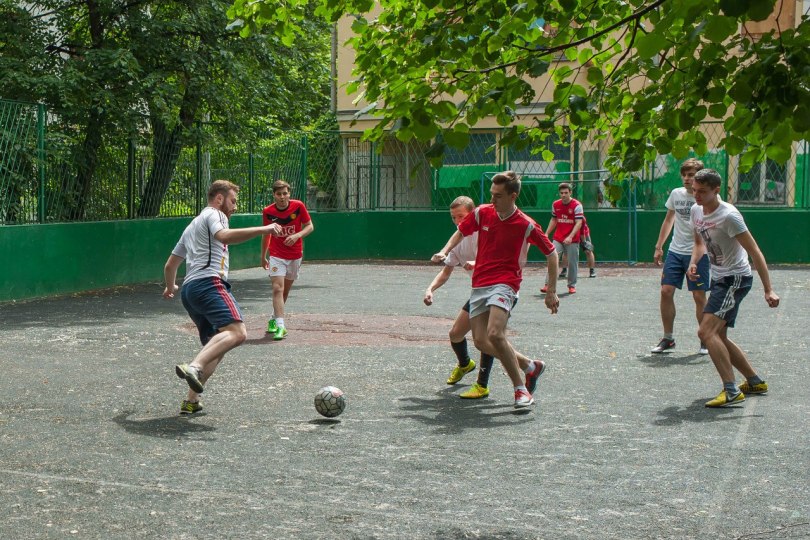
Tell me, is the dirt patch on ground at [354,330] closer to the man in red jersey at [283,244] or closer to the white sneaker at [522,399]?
the man in red jersey at [283,244]

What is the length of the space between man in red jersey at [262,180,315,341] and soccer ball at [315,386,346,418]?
4579 mm

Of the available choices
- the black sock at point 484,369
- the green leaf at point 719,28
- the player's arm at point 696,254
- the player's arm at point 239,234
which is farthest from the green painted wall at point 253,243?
the green leaf at point 719,28

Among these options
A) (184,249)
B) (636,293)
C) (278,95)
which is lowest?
(636,293)

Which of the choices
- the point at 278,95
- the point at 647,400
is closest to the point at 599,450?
the point at 647,400

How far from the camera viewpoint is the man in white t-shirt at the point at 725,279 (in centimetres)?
826

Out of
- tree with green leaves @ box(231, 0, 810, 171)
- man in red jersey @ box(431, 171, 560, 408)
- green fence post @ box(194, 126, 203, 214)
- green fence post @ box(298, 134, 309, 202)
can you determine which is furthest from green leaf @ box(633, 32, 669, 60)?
green fence post @ box(298, 134, 309, 202)

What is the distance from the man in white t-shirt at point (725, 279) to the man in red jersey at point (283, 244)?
4845 millimetres

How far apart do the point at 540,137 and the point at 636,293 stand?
38.8 feet

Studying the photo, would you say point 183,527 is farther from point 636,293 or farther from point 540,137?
point 636,293

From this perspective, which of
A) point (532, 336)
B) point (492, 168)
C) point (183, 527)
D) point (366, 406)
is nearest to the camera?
point (183, 527)

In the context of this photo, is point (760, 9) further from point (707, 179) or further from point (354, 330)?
point (354, 330)

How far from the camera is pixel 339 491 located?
5816 mm

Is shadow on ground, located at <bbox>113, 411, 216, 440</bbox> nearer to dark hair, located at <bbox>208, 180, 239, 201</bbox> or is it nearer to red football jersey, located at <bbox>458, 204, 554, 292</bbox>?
dark hair, located at <bbox>208, 180, 239, 201</bbox>

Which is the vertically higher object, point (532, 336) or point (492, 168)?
point (492, 168)
